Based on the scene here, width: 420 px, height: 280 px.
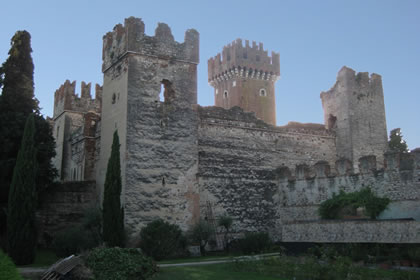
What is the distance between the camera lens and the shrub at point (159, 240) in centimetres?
1791

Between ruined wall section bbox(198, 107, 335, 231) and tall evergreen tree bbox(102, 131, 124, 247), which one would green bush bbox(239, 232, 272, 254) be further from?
tall evergreen tree bbox(102, 131, 124, 247)

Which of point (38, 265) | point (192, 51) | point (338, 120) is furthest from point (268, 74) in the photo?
point (38, 265)

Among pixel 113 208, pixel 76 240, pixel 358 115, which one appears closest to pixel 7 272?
pixel 76 240

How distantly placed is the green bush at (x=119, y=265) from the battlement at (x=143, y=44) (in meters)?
9.97

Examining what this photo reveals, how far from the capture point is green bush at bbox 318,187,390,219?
1911 cm

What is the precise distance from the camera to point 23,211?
52.3 feet

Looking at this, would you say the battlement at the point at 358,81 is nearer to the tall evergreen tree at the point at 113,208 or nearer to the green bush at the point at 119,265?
the tall evergreen tree at the point at 113,208

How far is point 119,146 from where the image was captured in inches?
742

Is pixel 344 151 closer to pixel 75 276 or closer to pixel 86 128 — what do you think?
pixel 86 128

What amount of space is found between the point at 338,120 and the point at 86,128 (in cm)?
1447

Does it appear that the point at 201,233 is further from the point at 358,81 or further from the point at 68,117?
the point at 358,81

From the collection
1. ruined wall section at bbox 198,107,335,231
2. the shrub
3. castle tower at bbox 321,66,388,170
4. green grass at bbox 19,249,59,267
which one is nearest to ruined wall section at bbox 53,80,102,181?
green grass at bbox 19,249,59,267

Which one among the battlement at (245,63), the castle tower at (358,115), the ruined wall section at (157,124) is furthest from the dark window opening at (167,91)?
the battlement at (245,63)

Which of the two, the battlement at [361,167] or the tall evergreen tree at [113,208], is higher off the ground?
the battlement at [361,167]
